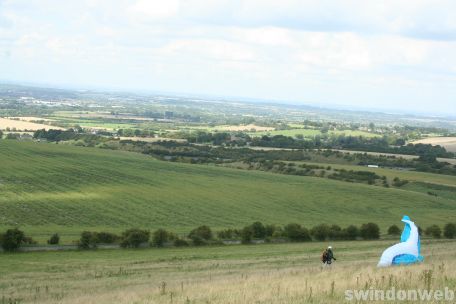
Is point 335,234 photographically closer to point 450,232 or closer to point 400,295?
point 450,232

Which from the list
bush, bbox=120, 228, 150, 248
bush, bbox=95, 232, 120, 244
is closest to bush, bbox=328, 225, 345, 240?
bush, bbox=120, 228, 150, 248

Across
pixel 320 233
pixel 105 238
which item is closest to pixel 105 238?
pixel 105 238

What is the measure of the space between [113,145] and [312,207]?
75.3 metres

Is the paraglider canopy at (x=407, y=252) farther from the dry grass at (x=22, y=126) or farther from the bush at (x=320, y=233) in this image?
the dry grass at (x=22, y=126)

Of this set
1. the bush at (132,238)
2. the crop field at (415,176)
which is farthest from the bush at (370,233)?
the crop field at (415,176)

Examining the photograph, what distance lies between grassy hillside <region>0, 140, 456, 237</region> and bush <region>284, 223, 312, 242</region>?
1030cm

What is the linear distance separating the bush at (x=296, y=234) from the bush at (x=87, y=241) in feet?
56.3

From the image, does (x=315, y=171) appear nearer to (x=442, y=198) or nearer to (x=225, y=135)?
(x=442, y=198)

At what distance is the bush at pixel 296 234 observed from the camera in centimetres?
5431

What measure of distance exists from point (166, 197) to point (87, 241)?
31.4m

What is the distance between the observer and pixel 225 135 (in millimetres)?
173125

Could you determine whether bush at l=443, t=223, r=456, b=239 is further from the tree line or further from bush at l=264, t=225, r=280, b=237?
bush at l=264, t=225, r=280, b=237

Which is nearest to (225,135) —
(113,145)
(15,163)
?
(113,145)

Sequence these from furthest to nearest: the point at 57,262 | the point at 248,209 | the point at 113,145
Result: 1. the point at 113,145
2. the point at 248,209
3. the point at 57,262
